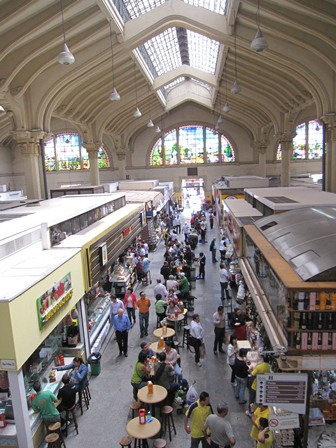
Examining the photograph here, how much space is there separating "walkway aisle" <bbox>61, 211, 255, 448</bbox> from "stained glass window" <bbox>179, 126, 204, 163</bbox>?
22451 millimetres

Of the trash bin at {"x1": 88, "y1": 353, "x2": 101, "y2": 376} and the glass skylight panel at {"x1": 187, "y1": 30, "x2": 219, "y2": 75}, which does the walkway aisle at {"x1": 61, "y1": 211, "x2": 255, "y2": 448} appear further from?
the glass skylight panel at {"x1": 187, "y1": 30, "x2": 219, "y2": 75}

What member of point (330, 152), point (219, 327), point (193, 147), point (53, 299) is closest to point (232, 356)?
point (219, 327)

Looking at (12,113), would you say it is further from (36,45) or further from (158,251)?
(158,251)

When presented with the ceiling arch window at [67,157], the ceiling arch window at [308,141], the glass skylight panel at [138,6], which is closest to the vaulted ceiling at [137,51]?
→ the glass skylight panel at [138,6]

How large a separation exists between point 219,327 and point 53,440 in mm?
3692

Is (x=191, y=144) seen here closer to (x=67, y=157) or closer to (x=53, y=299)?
(x=67, y=157)

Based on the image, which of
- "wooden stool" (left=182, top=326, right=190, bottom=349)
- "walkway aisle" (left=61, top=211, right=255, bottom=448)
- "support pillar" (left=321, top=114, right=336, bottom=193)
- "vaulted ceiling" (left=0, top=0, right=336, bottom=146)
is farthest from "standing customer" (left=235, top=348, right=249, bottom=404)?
"support pillar" (left=321, top=114, right=336, bottom=193)

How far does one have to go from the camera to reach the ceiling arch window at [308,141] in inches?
1134

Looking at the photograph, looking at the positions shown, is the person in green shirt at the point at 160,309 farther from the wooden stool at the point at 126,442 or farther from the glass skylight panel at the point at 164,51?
the glass skylight panel at the point at 164,51

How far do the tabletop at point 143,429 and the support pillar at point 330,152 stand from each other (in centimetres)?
1011

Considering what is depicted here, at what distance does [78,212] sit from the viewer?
866cm

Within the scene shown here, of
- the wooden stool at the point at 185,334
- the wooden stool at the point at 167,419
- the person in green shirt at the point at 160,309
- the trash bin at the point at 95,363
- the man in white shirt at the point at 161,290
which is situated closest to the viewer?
the wooden stool at the point at 167,419

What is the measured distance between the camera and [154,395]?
5539mm

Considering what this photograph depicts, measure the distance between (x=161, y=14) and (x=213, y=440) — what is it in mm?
12569
